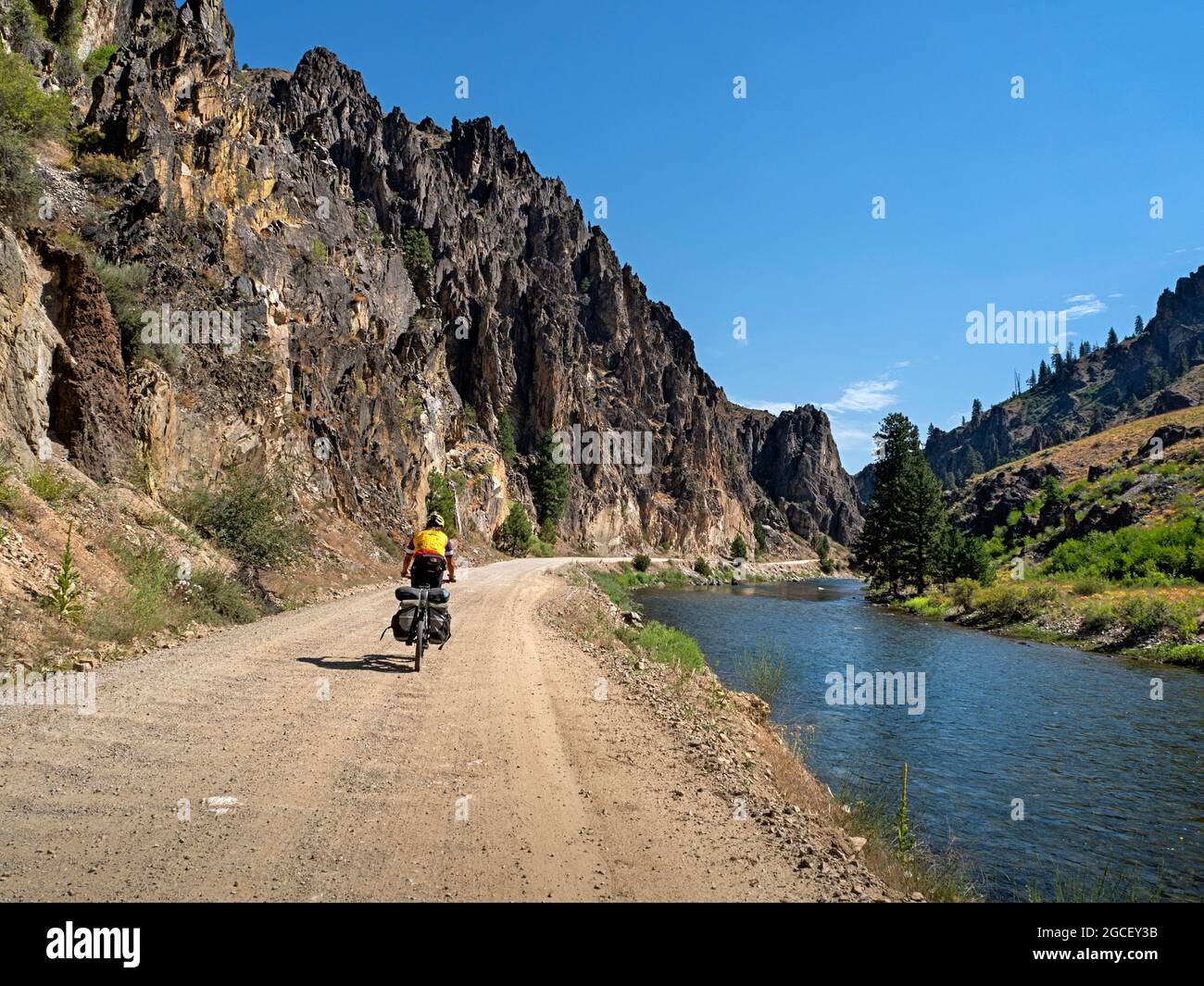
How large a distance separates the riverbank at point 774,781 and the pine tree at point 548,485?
7134 cm

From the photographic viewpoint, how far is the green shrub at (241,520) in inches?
688

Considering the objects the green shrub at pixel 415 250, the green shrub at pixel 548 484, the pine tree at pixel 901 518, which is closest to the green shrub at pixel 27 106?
the pine tree at pixel 901 518

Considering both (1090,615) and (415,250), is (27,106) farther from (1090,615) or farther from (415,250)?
(415,250)

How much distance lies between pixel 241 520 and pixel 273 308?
16243 mm

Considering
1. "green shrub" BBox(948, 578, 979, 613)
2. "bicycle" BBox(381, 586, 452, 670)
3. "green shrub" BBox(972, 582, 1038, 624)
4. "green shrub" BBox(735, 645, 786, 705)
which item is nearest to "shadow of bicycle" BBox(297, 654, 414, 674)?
"bicycle" BBox(381, 586, 452, 670)

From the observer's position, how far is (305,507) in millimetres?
27953

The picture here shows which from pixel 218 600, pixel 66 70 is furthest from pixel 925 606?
pixel 66 70

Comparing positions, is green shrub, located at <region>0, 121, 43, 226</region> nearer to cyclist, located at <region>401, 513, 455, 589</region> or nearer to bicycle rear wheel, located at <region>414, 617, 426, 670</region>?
cyclist, located at <region>401, 513, 455, 589</region>

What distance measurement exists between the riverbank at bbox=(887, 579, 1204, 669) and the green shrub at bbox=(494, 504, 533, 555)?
115 ft

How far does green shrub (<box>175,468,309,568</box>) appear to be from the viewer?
1748 centimetres

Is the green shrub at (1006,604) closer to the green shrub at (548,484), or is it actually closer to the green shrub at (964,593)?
the green shrub at (964,593)

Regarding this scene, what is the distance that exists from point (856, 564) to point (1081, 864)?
58866 millimetres

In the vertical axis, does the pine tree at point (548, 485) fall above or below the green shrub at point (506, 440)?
below
